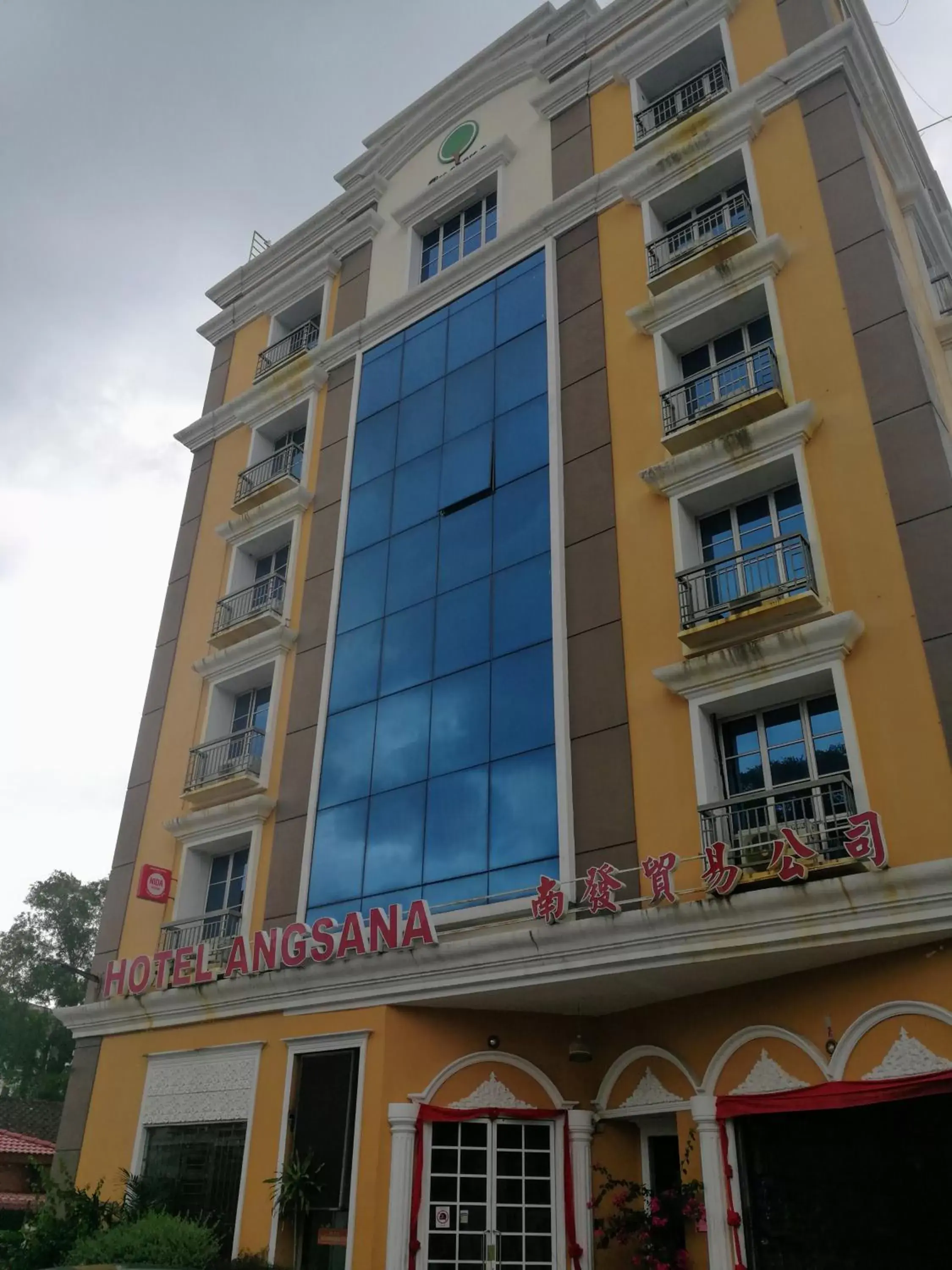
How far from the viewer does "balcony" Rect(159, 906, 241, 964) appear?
1734 cm

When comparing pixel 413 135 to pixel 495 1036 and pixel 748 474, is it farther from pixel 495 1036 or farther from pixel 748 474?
pixel 495 1036

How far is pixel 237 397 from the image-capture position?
24188mm

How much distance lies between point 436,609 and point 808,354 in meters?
7.05

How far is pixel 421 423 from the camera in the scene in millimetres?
19594

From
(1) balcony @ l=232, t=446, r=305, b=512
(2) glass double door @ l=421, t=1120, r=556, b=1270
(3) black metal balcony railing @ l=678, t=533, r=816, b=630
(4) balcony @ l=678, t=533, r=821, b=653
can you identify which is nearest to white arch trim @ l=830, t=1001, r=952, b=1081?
(2) glass double door @ l=421, t=1120, r=556, b=1270

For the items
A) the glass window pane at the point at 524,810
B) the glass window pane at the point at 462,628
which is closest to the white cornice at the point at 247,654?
the glass window pane at the point at 462,628

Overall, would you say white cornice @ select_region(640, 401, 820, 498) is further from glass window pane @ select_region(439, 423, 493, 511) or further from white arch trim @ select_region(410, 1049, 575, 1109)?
white arch trim @ select_region(410, 1049, 575, 1109)

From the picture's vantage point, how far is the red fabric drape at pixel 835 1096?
10219 millimetres

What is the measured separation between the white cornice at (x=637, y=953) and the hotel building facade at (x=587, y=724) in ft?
0.17

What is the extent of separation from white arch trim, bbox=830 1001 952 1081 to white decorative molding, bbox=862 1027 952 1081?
202 mm

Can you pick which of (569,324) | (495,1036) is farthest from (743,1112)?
(569,324)

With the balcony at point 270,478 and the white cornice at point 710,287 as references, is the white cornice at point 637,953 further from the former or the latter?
the balcony at point 270,478

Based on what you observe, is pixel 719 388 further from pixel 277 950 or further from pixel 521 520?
pixel 277 950

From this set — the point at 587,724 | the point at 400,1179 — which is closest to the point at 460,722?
the point at 587,724
